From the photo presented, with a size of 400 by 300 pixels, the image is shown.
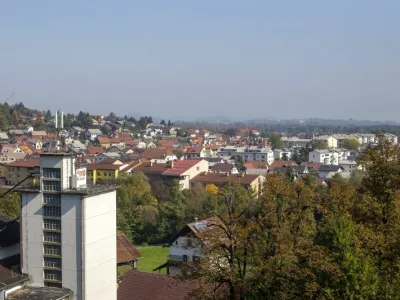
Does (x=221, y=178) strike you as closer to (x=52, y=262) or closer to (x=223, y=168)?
(x=223, y=168)

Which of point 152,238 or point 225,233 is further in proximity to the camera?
point 152,238

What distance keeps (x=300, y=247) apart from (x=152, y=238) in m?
22.4

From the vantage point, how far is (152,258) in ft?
95.6

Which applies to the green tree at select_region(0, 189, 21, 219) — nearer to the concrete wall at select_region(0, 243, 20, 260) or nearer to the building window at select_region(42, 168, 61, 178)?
the concrete wall at select_region(0, 243, 20, 260)

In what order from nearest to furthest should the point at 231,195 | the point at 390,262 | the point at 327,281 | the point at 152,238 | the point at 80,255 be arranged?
the point at 327,281, the point at 390,262, the point at 231,195, the point at 80,255, the point at 152,238

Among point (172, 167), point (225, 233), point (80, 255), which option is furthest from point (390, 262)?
point (172, 167)

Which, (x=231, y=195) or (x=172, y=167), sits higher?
(x=231, y=195)

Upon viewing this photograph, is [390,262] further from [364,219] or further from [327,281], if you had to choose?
[364,219]

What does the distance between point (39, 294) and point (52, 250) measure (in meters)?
1.16

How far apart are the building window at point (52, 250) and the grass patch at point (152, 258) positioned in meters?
11.5

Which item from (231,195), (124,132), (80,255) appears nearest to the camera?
(231,195)

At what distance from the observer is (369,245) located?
39.6 feet

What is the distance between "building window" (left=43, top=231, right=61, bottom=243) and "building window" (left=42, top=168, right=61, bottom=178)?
1496mm

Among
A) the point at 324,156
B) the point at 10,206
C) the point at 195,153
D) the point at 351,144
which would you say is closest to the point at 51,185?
the point at 10,206
